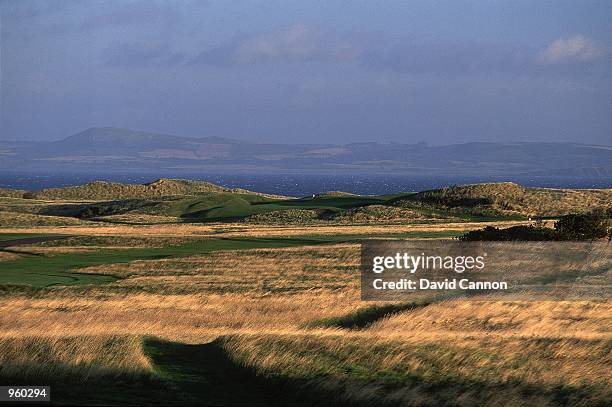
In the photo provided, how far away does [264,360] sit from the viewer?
17906 millimetres

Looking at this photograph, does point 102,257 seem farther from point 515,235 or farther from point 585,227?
point 585,227

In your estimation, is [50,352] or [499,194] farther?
[499,194]

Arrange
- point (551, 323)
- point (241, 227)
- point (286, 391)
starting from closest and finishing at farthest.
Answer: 1. point (286, 391)
2. point (551, 323)
3. point (241, 227)

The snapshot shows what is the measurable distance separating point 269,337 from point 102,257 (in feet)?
75.4

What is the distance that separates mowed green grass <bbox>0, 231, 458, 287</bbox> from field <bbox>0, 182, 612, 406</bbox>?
0.51ft

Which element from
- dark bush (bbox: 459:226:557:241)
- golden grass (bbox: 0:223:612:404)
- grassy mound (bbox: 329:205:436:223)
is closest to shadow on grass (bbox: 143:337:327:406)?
golden grass (bbox: 0:223:612:404)

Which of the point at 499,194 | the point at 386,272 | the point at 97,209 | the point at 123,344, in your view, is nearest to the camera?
the point at 123,344

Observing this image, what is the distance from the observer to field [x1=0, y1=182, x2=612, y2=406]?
50.8ft

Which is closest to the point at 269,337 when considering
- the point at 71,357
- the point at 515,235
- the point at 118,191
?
the point at 71,357

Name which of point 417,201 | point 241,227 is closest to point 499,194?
point 417,201

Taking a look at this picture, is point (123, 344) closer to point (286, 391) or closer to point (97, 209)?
point (286, 391)

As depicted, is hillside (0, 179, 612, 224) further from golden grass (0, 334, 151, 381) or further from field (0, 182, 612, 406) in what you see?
golden grass (0, 334, 151, 381)

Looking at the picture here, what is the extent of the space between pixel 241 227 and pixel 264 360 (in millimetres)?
48744

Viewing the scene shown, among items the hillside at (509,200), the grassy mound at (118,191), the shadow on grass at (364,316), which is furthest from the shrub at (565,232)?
the grassy mound at (118,191)
